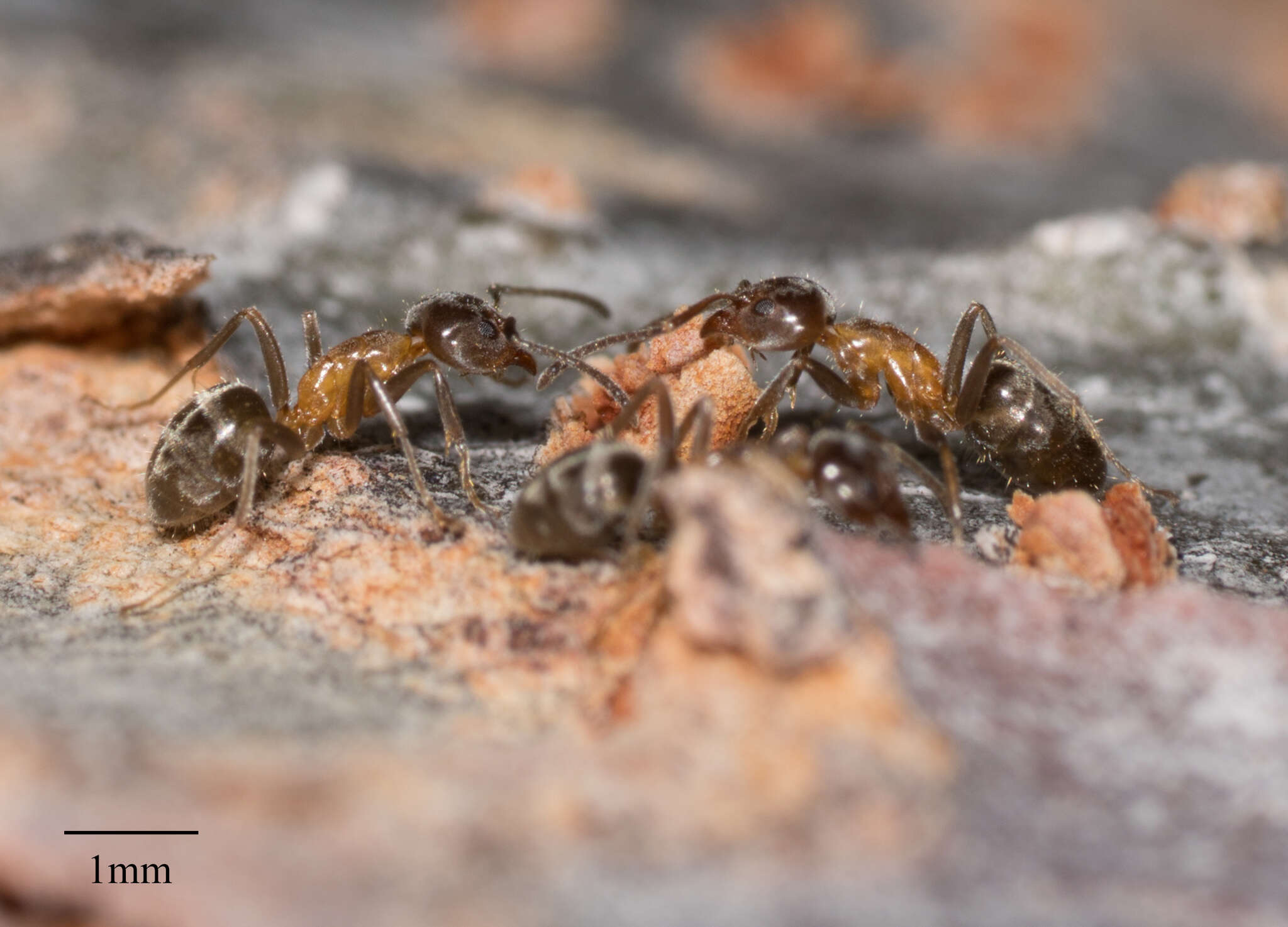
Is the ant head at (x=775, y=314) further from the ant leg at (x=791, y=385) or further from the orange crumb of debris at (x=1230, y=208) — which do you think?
the orange crumb of debris at (x=1230, y=208)

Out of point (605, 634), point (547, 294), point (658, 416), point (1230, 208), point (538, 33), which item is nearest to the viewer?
point (605, 634)

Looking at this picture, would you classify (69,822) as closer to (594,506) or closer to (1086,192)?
(594,506)

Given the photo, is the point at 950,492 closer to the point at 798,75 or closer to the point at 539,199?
the point at 539,199

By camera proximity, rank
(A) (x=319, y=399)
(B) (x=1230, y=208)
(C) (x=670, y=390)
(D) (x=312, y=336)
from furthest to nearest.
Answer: (B) (x=1230, y=208) → (D) (x=312, y=336) → (A) (x=319, y=399) → (C) (x=670, y=390)

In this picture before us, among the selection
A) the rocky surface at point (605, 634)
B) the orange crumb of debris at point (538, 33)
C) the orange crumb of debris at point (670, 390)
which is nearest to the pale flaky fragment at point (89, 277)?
the rocky surface at point (605, 634)

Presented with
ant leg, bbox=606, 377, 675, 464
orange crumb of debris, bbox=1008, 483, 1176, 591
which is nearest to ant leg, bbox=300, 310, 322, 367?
ant leg, bbox=606, 377, 675, 464

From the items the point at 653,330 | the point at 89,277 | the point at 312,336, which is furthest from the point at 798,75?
the point at 89,277

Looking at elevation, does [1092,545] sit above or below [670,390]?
below
